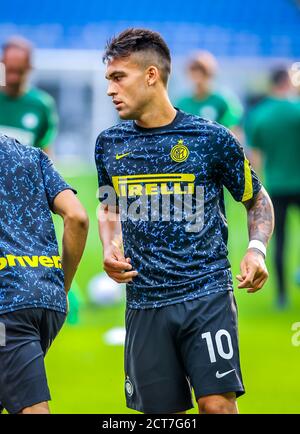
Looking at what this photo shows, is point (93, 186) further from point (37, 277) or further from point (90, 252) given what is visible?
point (37, 277)

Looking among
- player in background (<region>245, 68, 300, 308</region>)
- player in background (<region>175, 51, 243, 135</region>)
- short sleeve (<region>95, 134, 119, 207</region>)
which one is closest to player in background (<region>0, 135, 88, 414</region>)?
short sleeve (<region>95, 134, 119, 207</region>)

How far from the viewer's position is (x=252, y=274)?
13.1 feet

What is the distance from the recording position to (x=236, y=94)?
2920 centimetres

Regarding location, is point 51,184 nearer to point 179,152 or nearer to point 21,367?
point 179,152

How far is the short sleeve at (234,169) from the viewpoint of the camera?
14.1 feet

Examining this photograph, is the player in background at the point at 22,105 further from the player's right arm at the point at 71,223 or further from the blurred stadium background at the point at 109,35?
the blurred stadium background at the point at 109,35

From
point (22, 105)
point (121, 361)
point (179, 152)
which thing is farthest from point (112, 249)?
point (22, 105)

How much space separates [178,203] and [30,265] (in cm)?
73

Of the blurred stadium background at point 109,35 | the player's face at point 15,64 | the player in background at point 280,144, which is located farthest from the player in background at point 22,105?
the blurred stadium background at point 109,35

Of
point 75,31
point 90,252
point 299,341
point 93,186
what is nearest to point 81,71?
point 75,31

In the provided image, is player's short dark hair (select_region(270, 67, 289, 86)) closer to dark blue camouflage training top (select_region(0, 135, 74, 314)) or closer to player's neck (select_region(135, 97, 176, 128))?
player's neck (select_region(135, 97, 176, 128))

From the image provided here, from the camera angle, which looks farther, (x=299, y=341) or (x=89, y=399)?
(x=299, y=341)

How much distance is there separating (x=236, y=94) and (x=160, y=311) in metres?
25.4

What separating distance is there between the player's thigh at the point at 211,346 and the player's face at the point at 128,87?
0.92 metres
